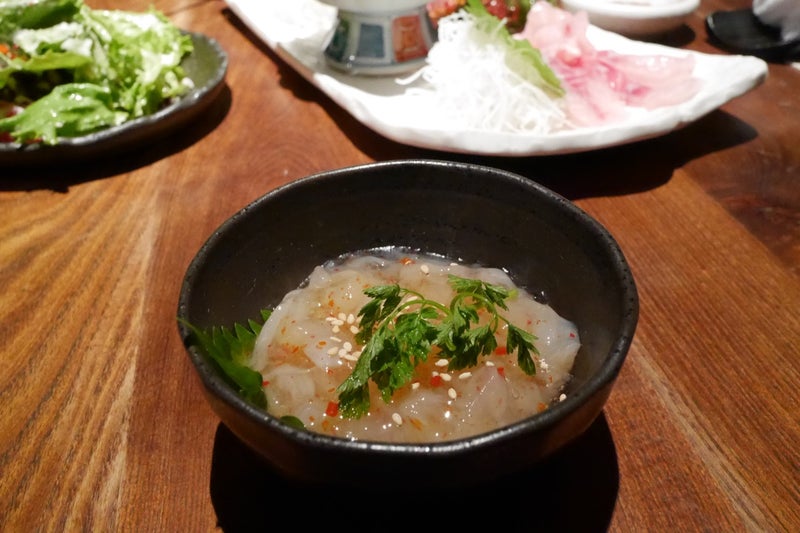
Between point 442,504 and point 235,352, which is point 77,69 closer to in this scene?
point 235,352

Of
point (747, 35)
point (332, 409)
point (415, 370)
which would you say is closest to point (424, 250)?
point (415, 370)

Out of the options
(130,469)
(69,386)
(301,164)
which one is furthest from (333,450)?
(301,164)

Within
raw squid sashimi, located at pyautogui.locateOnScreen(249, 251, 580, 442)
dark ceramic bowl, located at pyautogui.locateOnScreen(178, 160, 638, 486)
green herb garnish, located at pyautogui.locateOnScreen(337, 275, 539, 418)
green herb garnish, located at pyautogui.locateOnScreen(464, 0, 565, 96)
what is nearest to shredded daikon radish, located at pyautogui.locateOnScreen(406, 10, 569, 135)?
green herb garnish, located at pyautogui.locateOnScreen(464, 0, 565, 96)

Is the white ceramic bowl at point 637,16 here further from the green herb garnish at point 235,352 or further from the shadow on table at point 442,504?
the green herb garnish at point 235,352

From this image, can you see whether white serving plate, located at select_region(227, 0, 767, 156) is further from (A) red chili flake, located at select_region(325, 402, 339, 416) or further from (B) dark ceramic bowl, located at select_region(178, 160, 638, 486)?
(A) red chili flake, located at select_region(325, 402, 339, 416)

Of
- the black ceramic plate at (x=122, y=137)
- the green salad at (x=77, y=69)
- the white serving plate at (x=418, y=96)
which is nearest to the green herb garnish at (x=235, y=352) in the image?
the white serving plate at (x=418, y=96)
